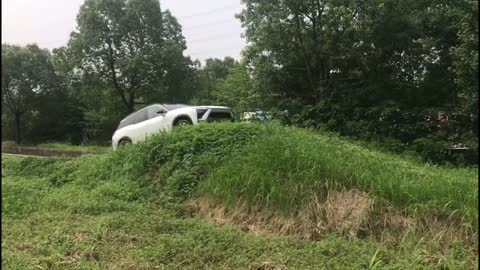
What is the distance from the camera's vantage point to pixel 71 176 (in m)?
9.87

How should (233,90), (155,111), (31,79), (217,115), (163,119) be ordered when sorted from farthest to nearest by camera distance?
(31,79) < (233,90) < (155,111) < (163,119) < (217,115)

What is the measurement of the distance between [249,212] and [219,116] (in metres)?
6.44

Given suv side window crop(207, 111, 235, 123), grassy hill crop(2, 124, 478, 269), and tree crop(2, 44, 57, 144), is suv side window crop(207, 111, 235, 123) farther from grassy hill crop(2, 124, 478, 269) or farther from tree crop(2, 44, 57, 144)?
tree crop(2, 44, 57, 144)

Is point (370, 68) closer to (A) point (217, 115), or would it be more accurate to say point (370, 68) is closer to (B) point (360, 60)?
(B) point (360, 60)

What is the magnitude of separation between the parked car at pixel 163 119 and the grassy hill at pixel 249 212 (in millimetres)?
3450

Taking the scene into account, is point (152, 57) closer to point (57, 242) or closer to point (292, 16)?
point (292, 16)

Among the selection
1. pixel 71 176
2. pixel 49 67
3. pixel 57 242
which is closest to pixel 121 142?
pixel 71 176

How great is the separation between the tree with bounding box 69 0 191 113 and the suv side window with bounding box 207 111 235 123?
46.7ft

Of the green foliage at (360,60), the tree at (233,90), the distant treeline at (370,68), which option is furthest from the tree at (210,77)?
the green foliage at (360,60)

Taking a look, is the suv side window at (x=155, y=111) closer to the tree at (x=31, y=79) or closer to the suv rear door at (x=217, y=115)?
the suv rear door at (x=217, y=115)

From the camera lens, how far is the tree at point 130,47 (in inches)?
1051

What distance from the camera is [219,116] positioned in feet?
42.1

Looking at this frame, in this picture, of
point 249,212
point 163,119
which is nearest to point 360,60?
point 163,119

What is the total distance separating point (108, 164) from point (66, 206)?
2099mm
